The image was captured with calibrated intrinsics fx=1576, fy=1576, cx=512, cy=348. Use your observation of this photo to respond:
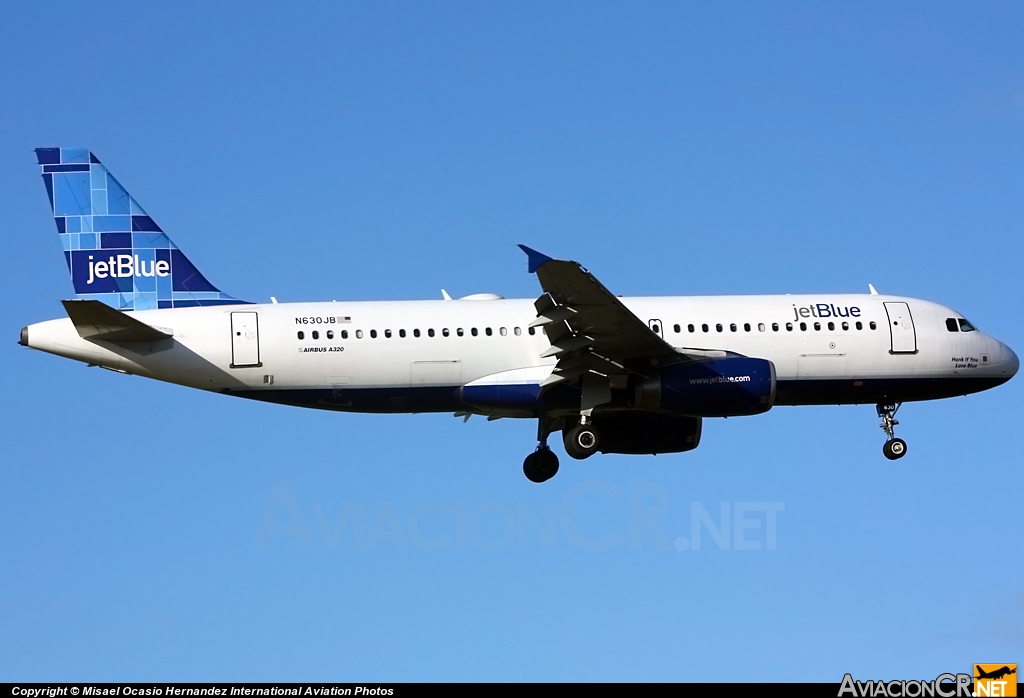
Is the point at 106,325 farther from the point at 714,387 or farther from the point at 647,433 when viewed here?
the point at 714,387

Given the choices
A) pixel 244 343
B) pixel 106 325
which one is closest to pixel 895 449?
pixel 244 343

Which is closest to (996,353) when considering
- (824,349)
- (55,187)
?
(824,349)

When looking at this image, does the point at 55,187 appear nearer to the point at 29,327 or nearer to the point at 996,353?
the point at 29,327

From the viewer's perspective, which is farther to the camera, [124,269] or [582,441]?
[124,269]

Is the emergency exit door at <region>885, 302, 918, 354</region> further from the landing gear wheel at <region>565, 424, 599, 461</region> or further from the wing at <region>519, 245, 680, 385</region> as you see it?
the landing gear wheel at <region>565, 424, 599, 461</region>

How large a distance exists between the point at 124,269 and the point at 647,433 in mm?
16267

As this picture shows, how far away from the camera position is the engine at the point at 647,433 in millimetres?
47281

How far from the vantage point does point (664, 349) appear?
43.2 m

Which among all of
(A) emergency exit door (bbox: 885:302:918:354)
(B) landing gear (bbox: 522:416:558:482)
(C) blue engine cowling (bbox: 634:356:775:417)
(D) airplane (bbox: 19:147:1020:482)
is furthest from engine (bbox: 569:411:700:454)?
(A) emergency exit door (bbox: 885:302:918:354)

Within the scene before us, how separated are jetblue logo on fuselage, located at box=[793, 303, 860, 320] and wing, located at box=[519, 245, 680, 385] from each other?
489 cm

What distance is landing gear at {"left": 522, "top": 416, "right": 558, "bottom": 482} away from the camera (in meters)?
46.7

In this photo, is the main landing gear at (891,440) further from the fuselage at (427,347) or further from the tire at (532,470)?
the tire at (532,470)

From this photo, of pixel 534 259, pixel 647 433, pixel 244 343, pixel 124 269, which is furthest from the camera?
pixel 647 433

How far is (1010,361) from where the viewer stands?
48.3 meters
